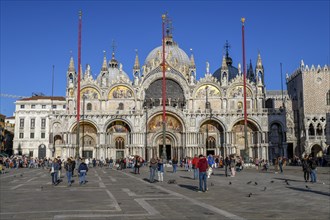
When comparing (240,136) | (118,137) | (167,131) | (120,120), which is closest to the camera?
(167,131)

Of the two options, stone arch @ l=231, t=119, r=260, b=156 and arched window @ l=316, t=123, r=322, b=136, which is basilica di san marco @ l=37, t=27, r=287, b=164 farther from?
arched window @ l=316, t=123, r=322, b=136

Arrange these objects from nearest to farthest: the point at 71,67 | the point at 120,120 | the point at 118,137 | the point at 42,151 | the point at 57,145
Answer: the point at 120,120 → the point at 118,137 → the point at 57,145 → the point at 71,67 → the point at 42,151

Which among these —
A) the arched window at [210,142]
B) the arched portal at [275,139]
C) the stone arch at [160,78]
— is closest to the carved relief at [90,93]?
the stone arch at [160,78]

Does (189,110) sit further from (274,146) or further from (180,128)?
(274,146)

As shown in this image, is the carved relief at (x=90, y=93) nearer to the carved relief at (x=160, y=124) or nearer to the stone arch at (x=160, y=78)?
the stone arch at (x=160, y=78)

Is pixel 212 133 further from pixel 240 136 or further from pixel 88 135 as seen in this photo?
pixel 88 135

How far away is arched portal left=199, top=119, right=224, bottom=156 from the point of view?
5684cm

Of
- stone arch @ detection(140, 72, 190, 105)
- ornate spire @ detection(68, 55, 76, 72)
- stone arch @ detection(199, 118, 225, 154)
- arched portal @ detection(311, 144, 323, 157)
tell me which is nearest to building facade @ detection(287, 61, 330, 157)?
arched portal @ detection(311, 144, 323, 157)

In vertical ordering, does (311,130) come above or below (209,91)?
below

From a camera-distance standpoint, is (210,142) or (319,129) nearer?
(210,142)

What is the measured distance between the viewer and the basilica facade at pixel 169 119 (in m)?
55.6

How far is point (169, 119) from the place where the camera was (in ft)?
185

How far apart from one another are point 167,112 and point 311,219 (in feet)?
150

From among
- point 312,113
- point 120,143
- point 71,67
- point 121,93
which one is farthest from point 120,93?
point 312,113
